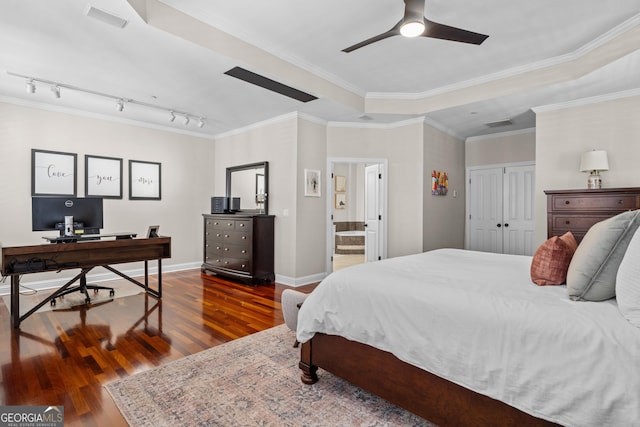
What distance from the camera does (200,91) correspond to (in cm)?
432

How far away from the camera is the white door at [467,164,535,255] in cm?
589

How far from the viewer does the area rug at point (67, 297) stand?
3.87 meters

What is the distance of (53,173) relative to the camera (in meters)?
4.84

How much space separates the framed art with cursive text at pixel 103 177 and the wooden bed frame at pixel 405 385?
4689 mm

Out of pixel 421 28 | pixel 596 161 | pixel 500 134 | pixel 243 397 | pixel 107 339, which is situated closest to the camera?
pixel 243 397

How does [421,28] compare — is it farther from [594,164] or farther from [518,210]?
[518,210]

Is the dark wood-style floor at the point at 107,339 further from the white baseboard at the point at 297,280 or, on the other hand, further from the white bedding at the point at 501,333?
the white bedding at the point at 501,333

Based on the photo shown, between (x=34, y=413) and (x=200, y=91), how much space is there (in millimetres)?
3645

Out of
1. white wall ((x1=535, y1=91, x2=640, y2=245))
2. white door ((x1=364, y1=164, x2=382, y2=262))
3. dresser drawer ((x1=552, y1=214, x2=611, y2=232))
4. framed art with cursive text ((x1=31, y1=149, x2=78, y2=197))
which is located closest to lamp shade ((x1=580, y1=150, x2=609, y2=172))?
white wall ((x1=535, y1=91, x2=640, y2=245))

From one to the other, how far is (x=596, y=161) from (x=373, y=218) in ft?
10.2

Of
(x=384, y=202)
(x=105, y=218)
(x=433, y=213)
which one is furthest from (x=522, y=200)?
(x=105, y=218)

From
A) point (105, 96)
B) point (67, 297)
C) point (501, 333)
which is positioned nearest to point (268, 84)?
point (105, 96)

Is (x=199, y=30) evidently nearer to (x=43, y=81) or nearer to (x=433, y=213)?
(x=43, y=81)

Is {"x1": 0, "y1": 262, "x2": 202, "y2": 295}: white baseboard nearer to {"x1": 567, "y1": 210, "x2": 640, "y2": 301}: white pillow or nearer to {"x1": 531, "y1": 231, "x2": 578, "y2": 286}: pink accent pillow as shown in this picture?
{"x1": 531, "y1": 231, "x2": 578, "y2": 286}: pink accent pillow
